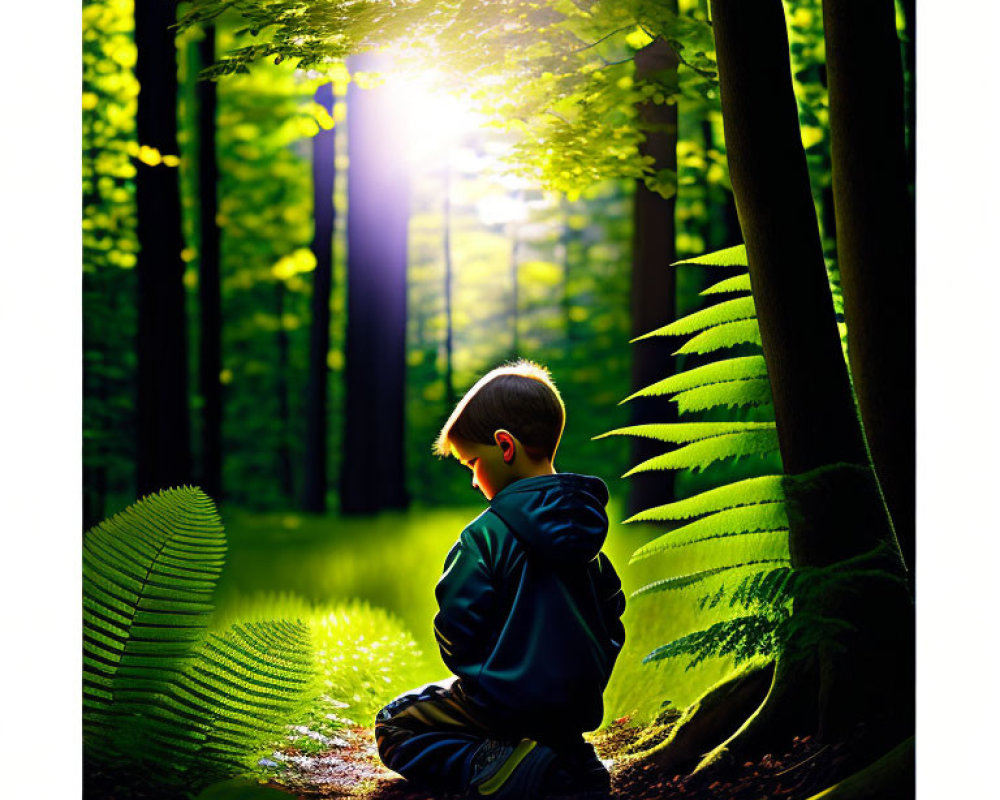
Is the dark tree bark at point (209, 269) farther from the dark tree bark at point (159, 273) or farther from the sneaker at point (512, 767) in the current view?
the sneaker at point (512, 767)

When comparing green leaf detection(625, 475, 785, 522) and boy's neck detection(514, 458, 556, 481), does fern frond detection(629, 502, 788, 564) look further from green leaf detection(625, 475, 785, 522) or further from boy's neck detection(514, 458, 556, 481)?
boy's neck detection(514, 458, 556, 481)

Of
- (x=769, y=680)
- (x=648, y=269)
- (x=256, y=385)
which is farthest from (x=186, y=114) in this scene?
(x=769, y=680)

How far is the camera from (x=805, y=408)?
3855 mm

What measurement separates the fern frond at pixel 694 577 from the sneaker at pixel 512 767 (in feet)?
2.61

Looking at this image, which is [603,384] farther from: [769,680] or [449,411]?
[769,680]

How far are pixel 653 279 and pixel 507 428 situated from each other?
3.86 ft

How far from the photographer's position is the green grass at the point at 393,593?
167 inches

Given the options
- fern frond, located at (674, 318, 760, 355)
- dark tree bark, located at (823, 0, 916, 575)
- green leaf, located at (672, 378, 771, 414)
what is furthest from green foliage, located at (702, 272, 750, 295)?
dark tree bark, located at (823, 0, 916, 575)

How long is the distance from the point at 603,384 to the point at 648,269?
621mm

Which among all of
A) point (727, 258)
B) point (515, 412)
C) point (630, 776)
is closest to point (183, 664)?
point (515, 412)

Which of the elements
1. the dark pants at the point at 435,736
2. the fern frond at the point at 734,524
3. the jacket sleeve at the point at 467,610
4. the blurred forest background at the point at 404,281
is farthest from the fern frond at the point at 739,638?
the jacket sleeve at the point at 467,610

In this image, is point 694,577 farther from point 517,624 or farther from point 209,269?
point 209,269

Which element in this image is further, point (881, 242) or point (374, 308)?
point (374, 308)

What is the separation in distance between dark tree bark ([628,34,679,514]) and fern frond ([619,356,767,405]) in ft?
0.52
